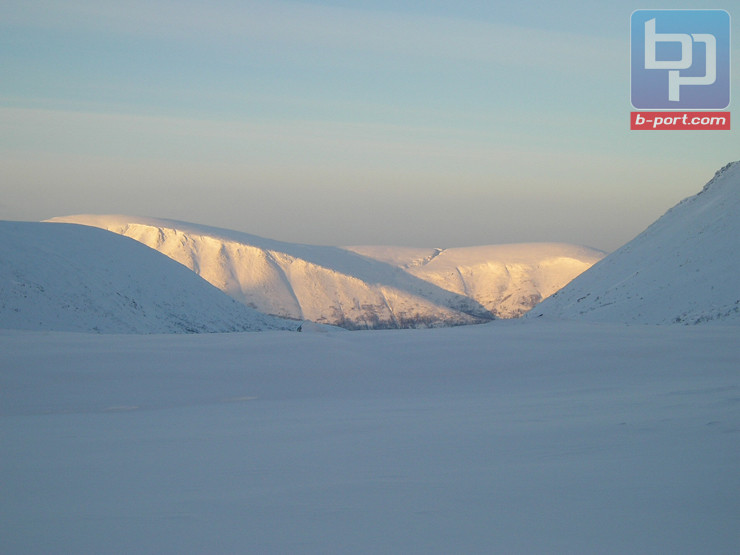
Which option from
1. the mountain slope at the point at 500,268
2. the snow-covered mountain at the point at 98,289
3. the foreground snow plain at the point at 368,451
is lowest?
the foreground snow plain at the point at 368,451

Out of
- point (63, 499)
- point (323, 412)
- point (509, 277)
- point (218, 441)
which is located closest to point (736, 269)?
point (323, 412)

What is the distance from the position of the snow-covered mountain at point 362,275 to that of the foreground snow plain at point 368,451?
49.5m

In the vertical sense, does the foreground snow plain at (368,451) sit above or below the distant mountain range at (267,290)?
below

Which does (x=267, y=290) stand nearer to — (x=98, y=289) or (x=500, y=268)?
(x=500, y=268)

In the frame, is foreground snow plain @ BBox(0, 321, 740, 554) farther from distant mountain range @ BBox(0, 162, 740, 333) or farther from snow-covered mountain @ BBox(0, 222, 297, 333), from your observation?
snow-covered mountain @ BBox(0, 222, 297, 333)

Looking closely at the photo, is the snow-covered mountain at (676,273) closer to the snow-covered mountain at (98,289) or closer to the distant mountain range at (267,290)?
the distant mountain range at (267,290)

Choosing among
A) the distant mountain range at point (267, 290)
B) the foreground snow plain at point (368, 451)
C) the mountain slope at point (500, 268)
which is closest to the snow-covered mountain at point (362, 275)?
the mountain slope at point (500, 268)

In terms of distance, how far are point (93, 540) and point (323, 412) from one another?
397cm

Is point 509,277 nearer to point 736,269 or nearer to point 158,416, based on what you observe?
point 736,269

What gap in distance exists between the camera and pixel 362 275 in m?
74.3

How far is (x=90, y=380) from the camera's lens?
30.4 feet

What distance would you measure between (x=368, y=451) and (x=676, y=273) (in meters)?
25.0

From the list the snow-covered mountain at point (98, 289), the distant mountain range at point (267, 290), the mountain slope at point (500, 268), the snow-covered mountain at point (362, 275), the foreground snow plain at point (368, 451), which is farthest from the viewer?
the mountain slope at point (500, 268)

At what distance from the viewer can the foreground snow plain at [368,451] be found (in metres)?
3.62
